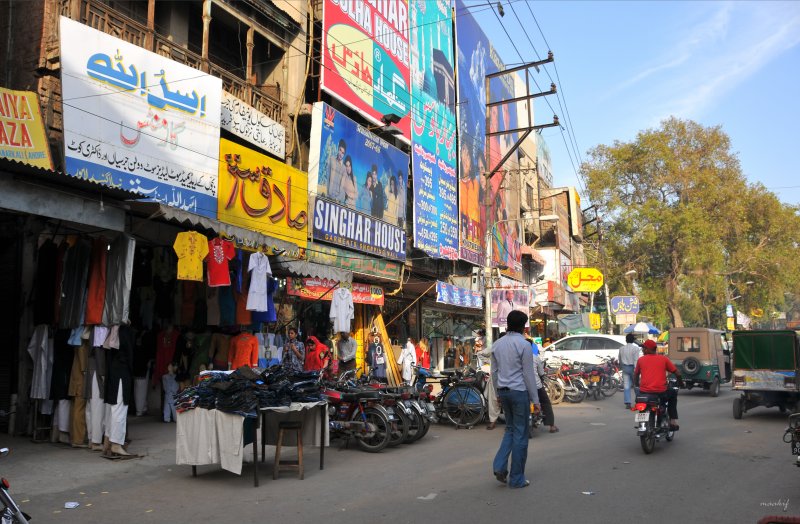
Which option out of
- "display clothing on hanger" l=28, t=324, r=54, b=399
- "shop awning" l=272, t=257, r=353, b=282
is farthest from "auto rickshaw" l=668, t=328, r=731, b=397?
"display clothing on hanger" l=28, t=324, r=54, b=399

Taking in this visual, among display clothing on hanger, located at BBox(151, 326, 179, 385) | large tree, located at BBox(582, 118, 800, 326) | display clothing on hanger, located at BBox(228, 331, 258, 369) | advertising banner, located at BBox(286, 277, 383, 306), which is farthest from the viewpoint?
large tree, located at BBox(582, 118, 800, 326)

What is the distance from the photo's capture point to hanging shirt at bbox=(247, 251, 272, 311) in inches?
410

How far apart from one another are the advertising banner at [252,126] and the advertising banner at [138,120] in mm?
827

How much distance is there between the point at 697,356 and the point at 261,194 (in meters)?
14.0

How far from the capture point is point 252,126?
45.6 ft

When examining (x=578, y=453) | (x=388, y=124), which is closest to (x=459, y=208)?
(x=388, y=124)

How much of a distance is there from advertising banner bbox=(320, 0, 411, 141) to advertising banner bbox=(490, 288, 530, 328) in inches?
239

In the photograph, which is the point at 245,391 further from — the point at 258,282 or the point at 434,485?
the point at 258,282

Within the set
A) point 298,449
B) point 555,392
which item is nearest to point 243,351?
point 298,449

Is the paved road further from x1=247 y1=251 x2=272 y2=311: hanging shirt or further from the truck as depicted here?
the truck

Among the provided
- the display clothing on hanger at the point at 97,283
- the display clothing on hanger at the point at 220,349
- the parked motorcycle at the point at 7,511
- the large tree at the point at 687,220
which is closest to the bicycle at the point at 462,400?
the display clothing on hanger at the point at 220,349

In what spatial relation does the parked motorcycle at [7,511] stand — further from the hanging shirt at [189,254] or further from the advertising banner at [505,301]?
the advertising banner at [505,301]

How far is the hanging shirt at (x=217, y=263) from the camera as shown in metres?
9.48

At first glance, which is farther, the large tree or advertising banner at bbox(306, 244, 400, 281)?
the large tree
